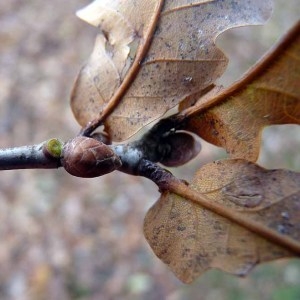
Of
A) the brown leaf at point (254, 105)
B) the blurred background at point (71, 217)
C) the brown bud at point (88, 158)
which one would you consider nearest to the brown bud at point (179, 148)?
the brown leaf at point (254, 105)

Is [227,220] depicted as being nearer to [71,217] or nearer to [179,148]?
[179,148]

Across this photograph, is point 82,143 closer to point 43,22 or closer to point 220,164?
point 220,164

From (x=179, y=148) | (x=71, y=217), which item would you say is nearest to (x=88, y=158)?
(x=179, y=148)

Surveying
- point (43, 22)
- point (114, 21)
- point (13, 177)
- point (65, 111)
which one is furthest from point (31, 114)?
point (114, 21)

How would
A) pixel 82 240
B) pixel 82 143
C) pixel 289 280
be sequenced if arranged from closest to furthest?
pixel 82 143, pixel 289 280, pixel 82 240

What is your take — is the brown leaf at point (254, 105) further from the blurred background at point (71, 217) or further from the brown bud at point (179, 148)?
the blurred background at point (71, 217)

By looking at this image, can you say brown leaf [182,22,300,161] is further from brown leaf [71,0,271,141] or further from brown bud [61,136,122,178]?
brown bud [61,136,122,178]
